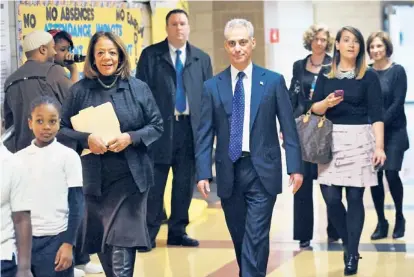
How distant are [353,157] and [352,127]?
0.65 ft

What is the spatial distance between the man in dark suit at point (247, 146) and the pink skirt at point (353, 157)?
113 cm

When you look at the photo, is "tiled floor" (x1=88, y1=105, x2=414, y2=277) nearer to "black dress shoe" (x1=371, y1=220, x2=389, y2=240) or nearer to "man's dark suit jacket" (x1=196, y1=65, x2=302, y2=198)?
"black dress shoe" (x1=371, y1=220, x2=389, y2=240)

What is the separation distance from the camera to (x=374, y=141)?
6203mm

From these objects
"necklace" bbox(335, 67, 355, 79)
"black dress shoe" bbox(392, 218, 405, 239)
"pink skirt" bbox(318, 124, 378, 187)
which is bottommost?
"black dress shoe" bbox(392, 218, 405, 239)

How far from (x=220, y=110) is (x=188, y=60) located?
2.31 metres

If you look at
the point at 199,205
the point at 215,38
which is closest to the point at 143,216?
the point at 199,205

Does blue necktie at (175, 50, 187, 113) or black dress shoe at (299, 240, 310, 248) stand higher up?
blue necktie at (175, 50, 187, 113)

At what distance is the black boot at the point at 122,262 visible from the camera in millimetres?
5074

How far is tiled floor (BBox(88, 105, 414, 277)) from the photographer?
6414 millimetres

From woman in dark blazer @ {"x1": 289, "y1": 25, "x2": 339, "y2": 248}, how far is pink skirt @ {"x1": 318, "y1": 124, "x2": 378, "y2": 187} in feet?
2.30

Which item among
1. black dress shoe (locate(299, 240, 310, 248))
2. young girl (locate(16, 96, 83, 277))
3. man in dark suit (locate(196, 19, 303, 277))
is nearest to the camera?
young girl (locate(16, 96, 83, 277))

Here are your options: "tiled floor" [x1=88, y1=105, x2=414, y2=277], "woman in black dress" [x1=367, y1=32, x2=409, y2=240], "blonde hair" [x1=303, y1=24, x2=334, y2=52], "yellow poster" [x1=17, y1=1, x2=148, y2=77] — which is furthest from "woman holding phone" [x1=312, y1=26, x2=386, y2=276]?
"yellow poster" [x1=17, y1=1, x2=148, y2=77]

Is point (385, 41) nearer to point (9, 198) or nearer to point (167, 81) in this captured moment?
point (167, 81)

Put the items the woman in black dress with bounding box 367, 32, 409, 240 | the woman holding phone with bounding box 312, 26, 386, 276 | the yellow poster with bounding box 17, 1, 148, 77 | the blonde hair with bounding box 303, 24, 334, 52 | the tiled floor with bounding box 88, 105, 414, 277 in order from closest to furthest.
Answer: the woman holding phone with bounding box 312, 26, 386, 276 < the tiled floor with bounding box 88, 105, 414, 277 < the yellow poster with bounding box 17, 1, 148, 77 < the blonde hair with bounding box 303, 24, 334, 52 < the woman in black dress with bounding box 367, 32, 409, 240
